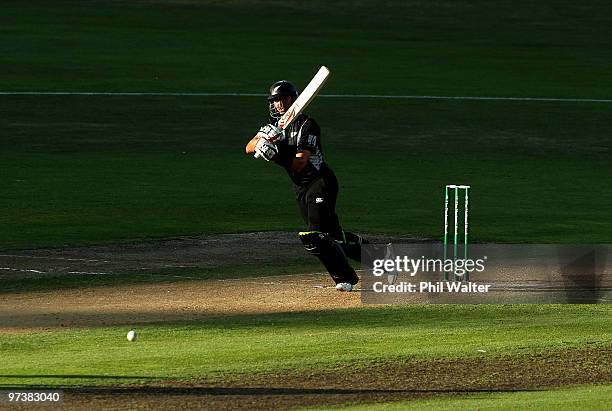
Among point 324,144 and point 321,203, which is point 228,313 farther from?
point 324,144

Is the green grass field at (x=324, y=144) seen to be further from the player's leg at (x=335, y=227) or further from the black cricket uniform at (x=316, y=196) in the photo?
the player's leg at (x=335, y=227)

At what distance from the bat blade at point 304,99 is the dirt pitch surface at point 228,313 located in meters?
2.09

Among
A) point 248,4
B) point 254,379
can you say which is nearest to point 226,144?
point 254,379

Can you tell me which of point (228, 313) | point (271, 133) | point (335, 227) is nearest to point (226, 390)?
point (228, 313)

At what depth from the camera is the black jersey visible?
16344 millimetres

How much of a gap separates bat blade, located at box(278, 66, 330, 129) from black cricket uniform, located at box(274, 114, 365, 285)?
164 mm

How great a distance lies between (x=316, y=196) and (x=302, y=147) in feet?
2.04

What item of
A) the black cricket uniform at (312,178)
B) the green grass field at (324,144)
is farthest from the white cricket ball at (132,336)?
the black cricket uniform at (312,178)

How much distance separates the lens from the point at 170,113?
42031mm

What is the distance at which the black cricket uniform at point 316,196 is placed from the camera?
1645 cm

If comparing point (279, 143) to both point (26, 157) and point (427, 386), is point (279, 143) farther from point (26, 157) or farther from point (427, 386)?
point (26, 157)

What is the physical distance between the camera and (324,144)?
121 ft

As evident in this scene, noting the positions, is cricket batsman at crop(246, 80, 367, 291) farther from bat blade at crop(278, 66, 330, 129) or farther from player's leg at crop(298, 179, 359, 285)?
bat blade at crop(278, 66, 330, 129)

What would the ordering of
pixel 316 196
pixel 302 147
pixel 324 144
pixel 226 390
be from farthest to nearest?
1. pixel 324 144
2. pixel 316 196
3. pixel 302 147
4. pixel 226 390
